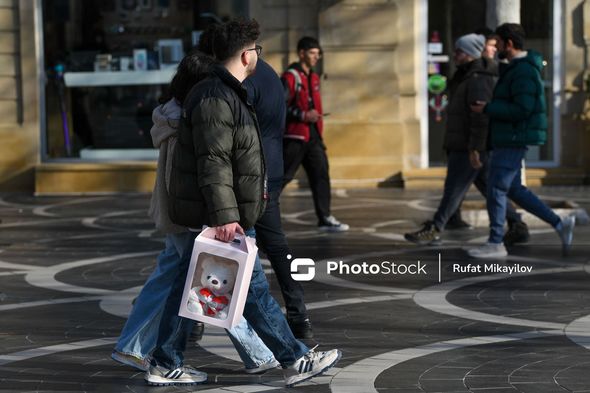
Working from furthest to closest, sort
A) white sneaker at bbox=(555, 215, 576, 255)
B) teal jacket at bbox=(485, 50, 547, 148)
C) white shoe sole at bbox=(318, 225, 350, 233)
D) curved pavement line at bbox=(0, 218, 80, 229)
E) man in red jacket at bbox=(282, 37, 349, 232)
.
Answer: curved pavement line at bbox=(0, 218, 80, 229)
white shoe sole at bbox=(318, 225, 350, 233)
man in red jacket at bbox=(282, 37, 349, 232)
white sneaker at bbox=(555, 215, 576, 255)
teal jacket at bbox=(485, 50, 547, 148)

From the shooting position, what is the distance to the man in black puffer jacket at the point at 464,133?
12219mm

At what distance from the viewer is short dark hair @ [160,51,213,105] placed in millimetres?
7164

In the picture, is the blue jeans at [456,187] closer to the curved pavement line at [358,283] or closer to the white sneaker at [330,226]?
the curved pavement line at [358,283]

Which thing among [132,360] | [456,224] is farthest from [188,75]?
[456,224]

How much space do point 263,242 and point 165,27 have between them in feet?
36.2

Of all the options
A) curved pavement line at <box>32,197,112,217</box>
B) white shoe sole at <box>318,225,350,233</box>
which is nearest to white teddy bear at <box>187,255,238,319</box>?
white shoe sole at <box>318,225,350,233</box>

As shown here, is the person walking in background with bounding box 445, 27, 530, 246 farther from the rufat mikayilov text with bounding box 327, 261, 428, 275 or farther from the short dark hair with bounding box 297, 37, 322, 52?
the short dark hair with bounding box 297, 37, 322, 52

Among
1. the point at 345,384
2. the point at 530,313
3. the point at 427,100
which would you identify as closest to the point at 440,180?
the point at 427,100

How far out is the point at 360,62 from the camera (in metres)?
18.1

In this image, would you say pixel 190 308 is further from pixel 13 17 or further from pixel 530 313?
pixel 13 17

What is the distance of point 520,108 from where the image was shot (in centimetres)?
1120

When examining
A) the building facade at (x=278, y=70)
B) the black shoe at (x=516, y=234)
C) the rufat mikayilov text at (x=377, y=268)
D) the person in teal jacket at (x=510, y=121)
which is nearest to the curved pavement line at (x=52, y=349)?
the rufat mikayilov text at (x=377, y=268)

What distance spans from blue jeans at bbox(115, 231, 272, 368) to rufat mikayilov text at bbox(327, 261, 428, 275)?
3641mm

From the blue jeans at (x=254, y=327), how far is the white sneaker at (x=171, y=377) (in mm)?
28
